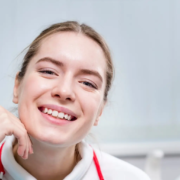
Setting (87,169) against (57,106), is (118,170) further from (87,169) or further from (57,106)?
(57,106)

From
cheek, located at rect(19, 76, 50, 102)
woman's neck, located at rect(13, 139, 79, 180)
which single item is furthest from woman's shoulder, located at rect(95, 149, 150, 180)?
cheek, located at rect(19, 76, 50, 102)

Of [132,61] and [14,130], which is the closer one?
[14,130]

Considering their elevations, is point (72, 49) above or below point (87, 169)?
above

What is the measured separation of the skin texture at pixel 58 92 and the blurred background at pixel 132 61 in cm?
70

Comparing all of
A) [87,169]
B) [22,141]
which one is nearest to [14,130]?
[22,141]

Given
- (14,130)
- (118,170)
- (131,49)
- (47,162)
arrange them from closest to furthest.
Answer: (14,130) < (47,162) < (118,170) < (131,49)

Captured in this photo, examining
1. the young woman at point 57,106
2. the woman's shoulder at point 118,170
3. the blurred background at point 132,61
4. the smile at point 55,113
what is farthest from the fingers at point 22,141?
the blurred background at point 132,61

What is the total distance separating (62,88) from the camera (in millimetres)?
934

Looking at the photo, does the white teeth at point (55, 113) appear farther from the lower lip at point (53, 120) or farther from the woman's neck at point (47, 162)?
the woman's neck at point (47, 162)

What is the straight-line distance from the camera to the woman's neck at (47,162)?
108 centimetres

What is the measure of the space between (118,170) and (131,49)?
971 mm

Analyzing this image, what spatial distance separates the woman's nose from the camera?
3.05ft

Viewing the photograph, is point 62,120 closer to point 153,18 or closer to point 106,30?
point 106,30

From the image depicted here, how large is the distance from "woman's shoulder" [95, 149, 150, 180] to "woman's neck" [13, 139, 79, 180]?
0.68ft
